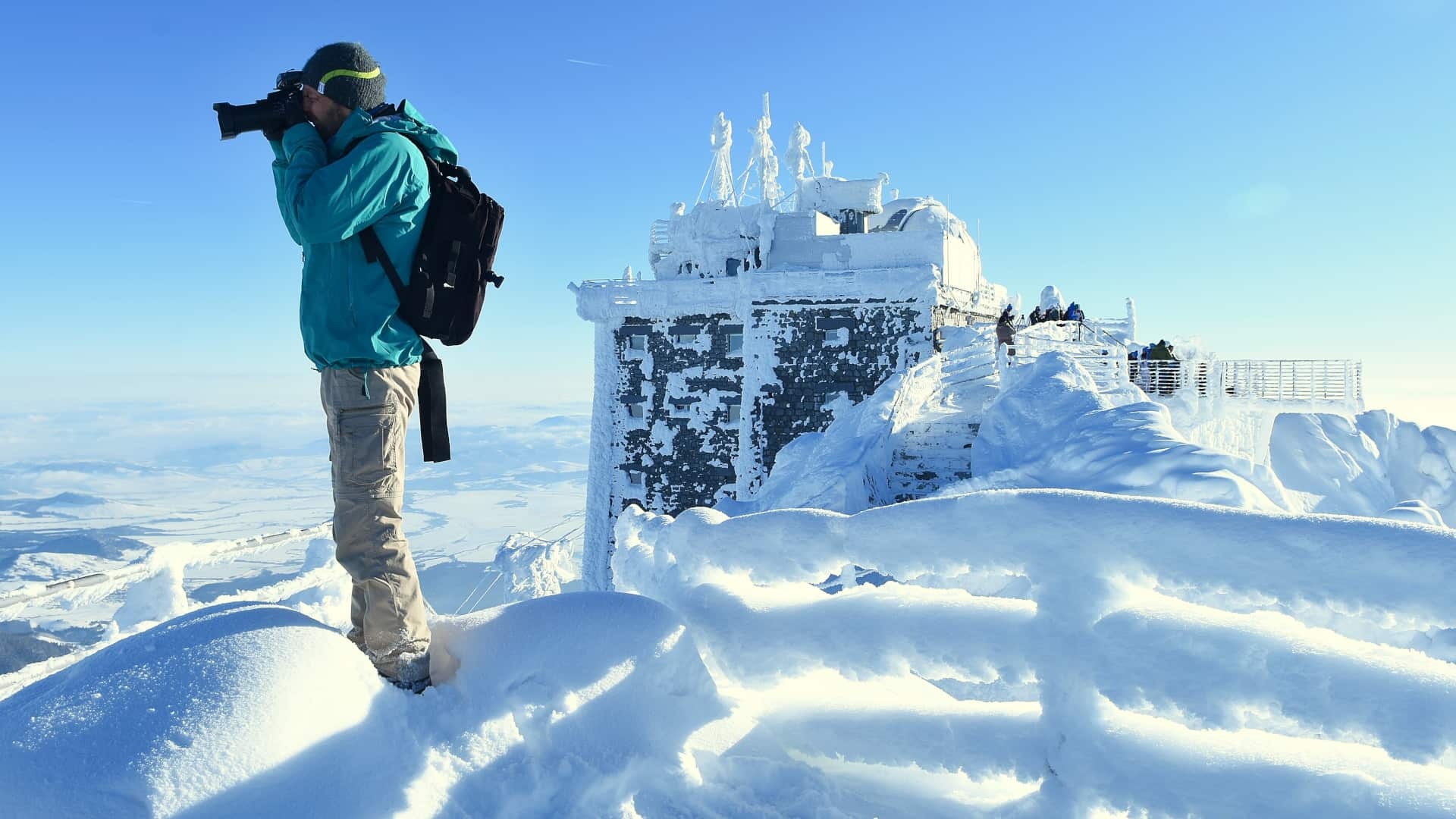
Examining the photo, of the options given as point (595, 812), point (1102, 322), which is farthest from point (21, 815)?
point (1102, 322)

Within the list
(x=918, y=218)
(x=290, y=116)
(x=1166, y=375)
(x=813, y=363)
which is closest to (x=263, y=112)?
(x=290, y=116)

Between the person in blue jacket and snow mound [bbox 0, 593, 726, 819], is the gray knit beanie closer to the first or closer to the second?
the person in blue jacket

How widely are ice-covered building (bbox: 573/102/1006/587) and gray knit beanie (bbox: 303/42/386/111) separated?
15565 millimetres

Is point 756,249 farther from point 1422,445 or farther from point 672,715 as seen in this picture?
point 672,715

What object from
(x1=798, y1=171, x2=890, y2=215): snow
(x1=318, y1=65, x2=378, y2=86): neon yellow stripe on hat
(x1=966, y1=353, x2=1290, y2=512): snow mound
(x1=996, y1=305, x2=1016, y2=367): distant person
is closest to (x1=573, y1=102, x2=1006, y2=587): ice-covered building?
(x1=798, y1=171, x2=890, y2=215): snow

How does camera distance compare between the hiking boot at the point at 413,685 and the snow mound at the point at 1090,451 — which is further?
the snow mound at the point at 1090,451

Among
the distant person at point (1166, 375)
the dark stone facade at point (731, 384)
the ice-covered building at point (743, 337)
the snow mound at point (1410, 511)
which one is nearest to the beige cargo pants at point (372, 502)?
the snow mound at point (1410, 511)

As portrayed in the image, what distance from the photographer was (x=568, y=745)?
253cm

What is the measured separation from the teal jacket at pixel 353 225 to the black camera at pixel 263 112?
0.19ft

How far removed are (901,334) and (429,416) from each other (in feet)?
54.7

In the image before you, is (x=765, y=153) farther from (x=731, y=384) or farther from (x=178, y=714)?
(x=178, y=714)

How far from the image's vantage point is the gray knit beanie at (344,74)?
2873 mm

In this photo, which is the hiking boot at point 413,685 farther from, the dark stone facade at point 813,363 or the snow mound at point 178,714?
the dark stone facade at point 813,363

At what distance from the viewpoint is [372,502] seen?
2775mm
